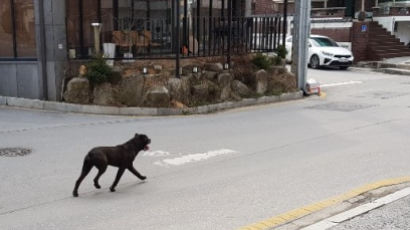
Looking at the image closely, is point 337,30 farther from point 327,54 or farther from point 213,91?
point 213,91

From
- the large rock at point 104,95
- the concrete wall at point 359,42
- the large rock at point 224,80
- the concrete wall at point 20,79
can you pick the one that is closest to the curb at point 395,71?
the concrete wall at point 359,42

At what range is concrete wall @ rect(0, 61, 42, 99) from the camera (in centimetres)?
1400

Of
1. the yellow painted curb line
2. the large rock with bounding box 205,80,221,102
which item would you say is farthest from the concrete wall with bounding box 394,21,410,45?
the yellow painted curb line

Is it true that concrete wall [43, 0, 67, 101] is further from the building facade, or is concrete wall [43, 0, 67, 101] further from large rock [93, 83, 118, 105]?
large rock [93, 83, 118, 105]

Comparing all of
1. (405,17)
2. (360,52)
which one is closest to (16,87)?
(360,52)

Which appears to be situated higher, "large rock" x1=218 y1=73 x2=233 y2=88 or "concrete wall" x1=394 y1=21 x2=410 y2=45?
"concrete wall" x1=394 y1=21 x2=410 y2=45

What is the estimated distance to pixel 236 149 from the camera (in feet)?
29.7

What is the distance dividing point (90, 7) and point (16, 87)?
10.5 ft

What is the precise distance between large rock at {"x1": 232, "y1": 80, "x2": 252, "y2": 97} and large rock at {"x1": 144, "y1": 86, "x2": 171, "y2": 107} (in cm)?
278

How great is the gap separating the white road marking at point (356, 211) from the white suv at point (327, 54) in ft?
65.4

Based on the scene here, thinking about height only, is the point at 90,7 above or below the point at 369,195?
above

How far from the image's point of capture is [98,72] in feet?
43.8

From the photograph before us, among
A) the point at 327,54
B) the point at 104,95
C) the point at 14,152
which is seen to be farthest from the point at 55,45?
the point at 327,54

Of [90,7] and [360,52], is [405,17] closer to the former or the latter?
[360,52]
